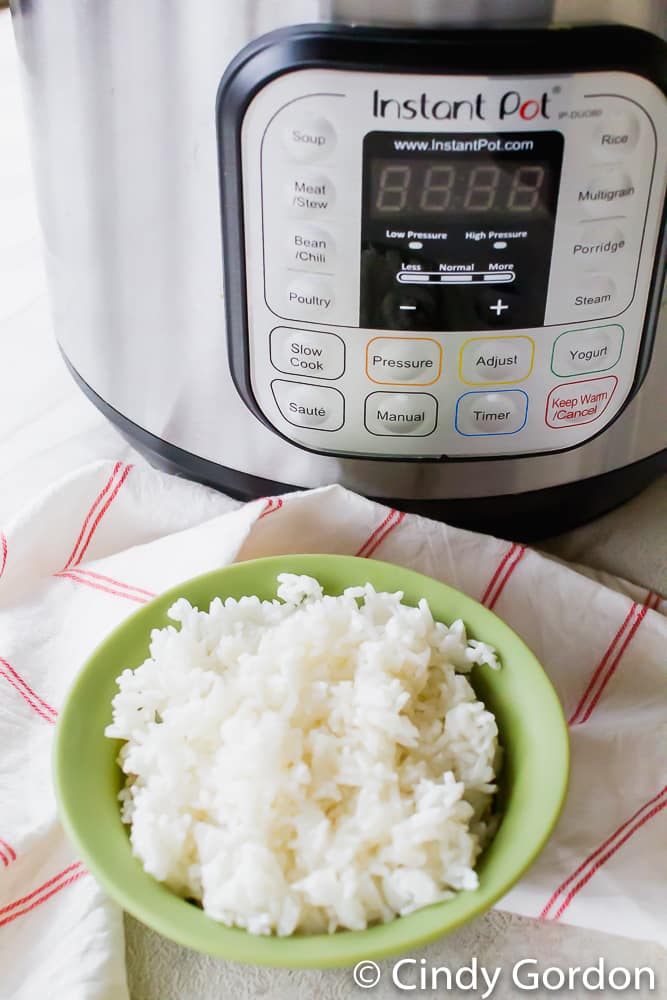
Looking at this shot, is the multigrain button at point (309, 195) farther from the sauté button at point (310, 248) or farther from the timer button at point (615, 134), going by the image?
the timer button at point (615, 134)

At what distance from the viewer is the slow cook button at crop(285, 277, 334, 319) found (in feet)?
1.83

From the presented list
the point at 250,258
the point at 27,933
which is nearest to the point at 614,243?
the point at 250,258

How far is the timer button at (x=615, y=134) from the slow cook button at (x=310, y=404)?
0.61 ft

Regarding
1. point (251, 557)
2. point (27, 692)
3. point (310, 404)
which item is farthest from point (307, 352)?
point (27, 692)

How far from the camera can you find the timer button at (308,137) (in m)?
0.51

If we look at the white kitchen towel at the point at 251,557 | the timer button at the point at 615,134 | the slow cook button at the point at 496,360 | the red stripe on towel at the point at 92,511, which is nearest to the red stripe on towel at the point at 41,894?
the white kitchen towel at the point at 251,557

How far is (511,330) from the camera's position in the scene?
0.57 metres

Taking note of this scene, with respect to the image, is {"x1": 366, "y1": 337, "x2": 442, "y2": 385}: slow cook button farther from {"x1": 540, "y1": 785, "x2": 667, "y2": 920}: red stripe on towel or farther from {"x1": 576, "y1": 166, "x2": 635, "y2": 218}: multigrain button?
{"x1": 540, "y1": 785, "x2": 667, "y2": 920}: red stripe on towel

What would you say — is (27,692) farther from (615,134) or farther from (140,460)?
(615,134)

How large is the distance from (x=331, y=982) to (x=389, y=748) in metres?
0.11

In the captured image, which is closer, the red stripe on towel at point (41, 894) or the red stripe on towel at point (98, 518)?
the red stripe on towel at point (41, 894)

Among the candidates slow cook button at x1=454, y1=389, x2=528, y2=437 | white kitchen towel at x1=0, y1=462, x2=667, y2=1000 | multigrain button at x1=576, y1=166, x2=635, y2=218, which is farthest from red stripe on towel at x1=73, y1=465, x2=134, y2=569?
multigrain button at x1=576, y1=166, x2=635, y2=218

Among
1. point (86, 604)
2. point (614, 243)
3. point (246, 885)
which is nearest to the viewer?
point (246, 885)

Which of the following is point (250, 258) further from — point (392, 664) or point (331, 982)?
point (331, 982)
